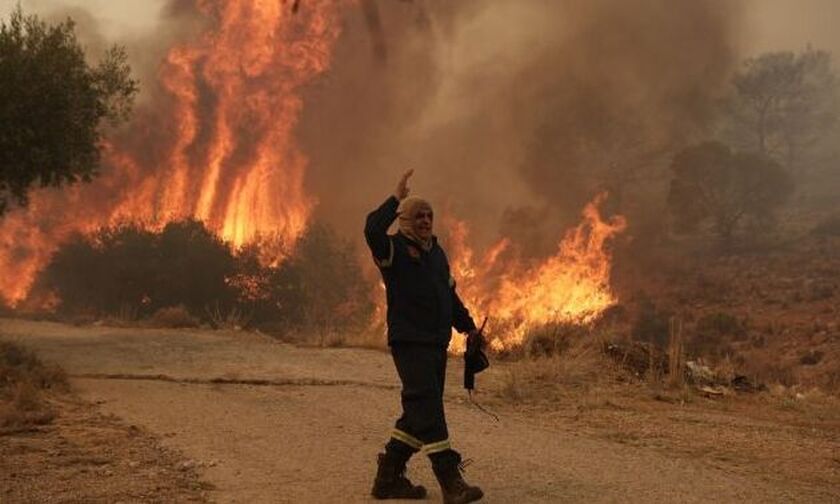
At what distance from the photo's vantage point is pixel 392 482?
5652mm

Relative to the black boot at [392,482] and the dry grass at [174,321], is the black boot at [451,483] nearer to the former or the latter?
the black boot at [392,482]

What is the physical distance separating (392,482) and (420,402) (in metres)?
0.61

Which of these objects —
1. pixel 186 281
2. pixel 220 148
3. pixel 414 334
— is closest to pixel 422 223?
pixel 414 334

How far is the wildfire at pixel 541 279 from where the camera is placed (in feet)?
86.9

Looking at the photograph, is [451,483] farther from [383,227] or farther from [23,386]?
[23,386]

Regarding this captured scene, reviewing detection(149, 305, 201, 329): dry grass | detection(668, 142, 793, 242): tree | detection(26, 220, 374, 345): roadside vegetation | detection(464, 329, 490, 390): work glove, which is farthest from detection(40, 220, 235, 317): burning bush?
detection(668, 142, 793, 242): tree

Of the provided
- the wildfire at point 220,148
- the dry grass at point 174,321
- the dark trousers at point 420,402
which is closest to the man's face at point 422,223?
the dark trousers at point 420,402

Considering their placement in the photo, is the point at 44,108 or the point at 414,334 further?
the point at 44,108

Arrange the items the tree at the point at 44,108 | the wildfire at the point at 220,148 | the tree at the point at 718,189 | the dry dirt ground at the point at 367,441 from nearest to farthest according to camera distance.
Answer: the dry dirt ground at the point at 367,441
the tree at the point at 44,108
the wildfire at the point at 220,148
the tree at the point at 718,189

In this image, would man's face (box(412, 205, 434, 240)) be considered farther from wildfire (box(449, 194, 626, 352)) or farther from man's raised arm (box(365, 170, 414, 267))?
wildfire (box(449, 194, 626, 352))

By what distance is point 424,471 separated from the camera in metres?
6.59

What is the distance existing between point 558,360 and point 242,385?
4.52 m

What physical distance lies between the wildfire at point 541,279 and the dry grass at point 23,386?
14127 millimetres

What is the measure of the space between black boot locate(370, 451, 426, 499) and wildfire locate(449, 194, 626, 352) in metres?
17.8
